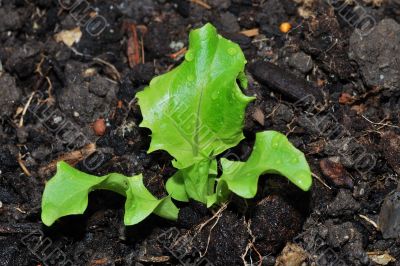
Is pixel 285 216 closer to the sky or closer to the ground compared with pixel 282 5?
closer to the ground

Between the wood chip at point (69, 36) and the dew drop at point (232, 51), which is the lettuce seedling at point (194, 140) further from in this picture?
the wood chip at point (69, 36)

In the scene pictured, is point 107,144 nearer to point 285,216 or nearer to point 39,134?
point 39,134

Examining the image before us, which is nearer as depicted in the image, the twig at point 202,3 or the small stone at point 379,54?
the small stone at point 379,54

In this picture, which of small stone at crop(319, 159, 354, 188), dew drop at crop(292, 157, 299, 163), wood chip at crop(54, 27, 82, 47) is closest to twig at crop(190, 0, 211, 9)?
wood chip at crop(54, 27, 82, 47)

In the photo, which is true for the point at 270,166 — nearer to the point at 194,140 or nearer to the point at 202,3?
the point at 194,140

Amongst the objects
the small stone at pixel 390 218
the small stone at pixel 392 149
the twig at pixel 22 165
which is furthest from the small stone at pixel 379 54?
the twig at pixel 22 165

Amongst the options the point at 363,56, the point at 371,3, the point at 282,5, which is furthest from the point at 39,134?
the point at 371,3
